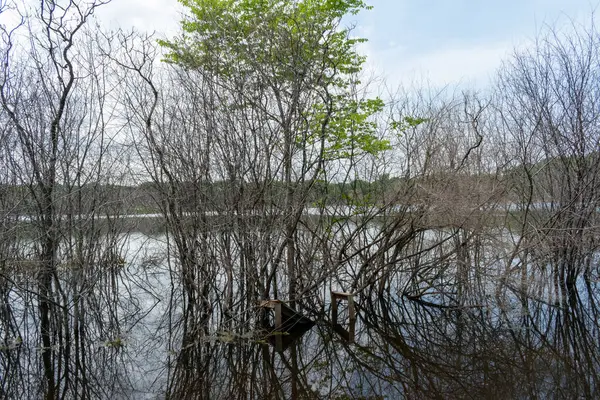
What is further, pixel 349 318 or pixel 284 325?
pixel 284 325

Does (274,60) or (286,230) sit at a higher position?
(274,60)

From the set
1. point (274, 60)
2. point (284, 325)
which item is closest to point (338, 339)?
point (284, 325)

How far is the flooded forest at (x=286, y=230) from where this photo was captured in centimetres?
656

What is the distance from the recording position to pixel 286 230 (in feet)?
27.2

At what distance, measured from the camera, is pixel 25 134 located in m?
7.57

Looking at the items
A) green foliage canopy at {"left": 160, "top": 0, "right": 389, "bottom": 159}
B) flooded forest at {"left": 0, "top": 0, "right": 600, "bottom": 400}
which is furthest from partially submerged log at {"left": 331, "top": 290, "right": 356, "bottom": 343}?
green foliage canopy at {"left": 160, "top": 0, "right": 389, "bottom": 159}

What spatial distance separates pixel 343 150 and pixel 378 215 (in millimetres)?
1704

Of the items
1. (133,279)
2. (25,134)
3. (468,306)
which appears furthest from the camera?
(133,279)

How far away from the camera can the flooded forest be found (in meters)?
6.56

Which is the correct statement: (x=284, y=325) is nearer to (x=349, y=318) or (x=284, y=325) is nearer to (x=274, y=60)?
(x=349, y=318)

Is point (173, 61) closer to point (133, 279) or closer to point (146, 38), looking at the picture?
point (146, 38)

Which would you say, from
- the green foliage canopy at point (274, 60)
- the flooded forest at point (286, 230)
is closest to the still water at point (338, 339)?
the flooded forest at point (286, 230)

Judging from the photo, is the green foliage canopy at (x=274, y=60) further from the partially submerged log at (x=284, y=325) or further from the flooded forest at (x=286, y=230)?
the partially submerged log at (x=284, y=325)

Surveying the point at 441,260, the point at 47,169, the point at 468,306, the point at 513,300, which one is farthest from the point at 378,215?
the point at 47,169
